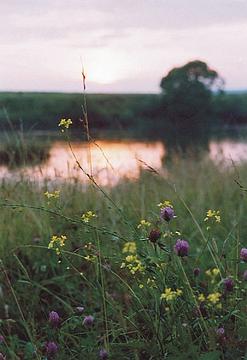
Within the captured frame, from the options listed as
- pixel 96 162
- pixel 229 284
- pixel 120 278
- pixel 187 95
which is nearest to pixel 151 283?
pixel 120 278

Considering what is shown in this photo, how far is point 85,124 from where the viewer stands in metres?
2.44

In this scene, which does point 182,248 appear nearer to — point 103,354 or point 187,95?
point 103,354

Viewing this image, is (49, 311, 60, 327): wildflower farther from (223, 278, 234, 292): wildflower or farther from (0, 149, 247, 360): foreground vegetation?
(223, 278, 234, 292): wildflower

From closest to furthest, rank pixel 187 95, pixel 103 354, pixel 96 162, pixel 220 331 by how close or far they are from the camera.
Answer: pixel 220 331, pixel 103 354, pixel 96 162, pixel 187 95

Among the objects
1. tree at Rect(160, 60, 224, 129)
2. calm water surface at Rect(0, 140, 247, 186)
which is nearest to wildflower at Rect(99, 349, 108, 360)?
calm water surface at Rect(0, 140, 247, 186)

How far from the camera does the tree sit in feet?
40.9

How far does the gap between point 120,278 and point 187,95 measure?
12007 mm

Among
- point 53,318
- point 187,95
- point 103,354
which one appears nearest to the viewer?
point 103,354

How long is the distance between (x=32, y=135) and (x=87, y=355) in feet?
13.9

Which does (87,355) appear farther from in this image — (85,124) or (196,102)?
(196,102)

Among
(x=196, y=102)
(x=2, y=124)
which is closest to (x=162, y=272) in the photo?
(x=2, y=124)

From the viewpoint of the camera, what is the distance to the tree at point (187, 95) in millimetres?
12461

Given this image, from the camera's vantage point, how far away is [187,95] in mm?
13852

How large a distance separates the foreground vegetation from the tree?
6.22 metres
